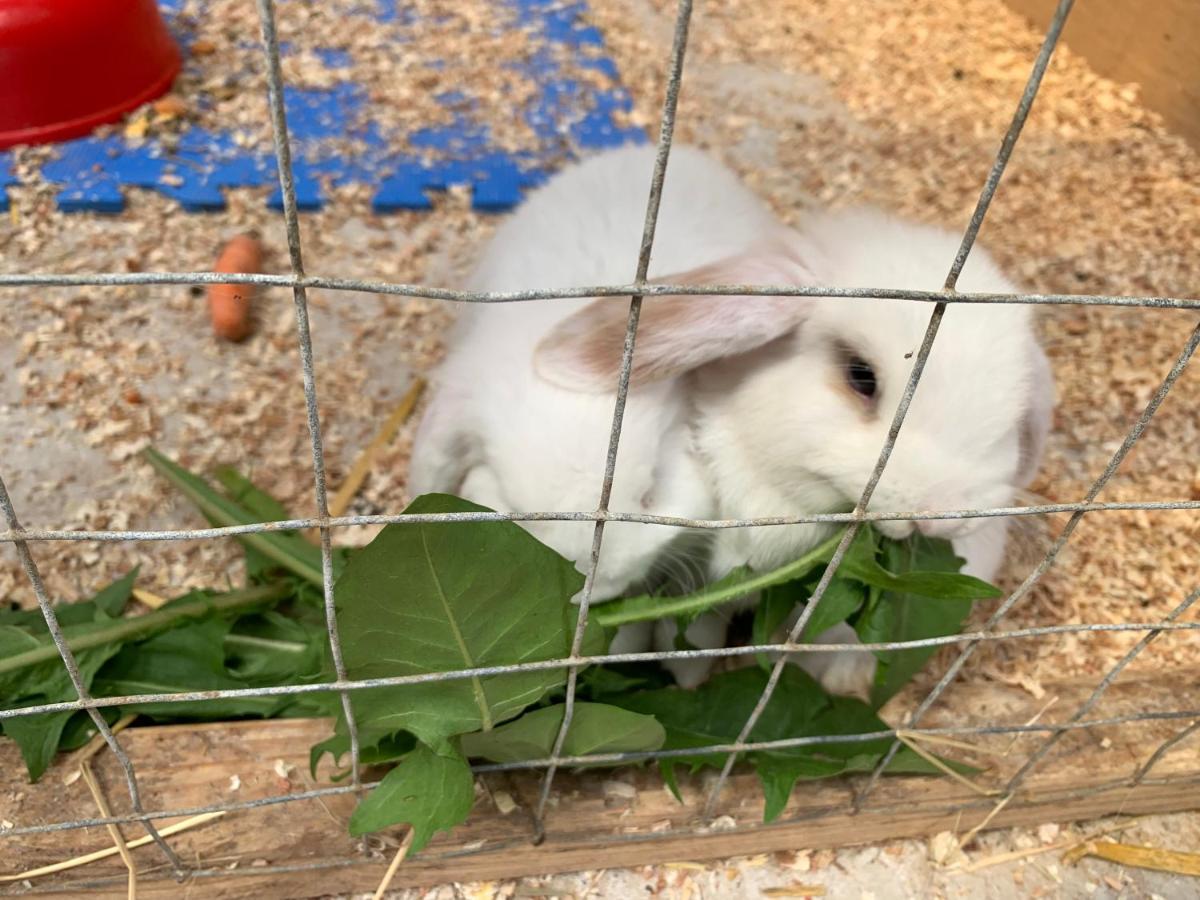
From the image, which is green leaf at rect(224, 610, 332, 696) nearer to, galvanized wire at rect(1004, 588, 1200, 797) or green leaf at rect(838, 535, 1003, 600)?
green leaf at rect(838, 535, 1003, 600)

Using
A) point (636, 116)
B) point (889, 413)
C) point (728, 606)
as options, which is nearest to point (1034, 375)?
point (889, 413)

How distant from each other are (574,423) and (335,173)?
1.57 m

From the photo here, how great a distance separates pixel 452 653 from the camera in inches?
38.2

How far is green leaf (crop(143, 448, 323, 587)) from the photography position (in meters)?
1.43

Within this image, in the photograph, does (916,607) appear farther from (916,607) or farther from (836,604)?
(836,604)

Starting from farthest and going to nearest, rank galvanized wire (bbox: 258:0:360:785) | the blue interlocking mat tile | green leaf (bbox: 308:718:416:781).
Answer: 1. the blue interlocking mat tile
2. green leaf (bbox: 308:718:416:781)
3. galvanized wire (bbox: 258:0:360:785)

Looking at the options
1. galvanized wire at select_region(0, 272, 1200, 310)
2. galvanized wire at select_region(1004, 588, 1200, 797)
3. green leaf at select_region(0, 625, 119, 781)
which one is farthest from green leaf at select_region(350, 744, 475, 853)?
galvanized wire at select_region(1004, 588, 1200, 797)

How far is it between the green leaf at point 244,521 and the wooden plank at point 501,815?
266mm

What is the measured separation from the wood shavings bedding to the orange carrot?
40 millimetres

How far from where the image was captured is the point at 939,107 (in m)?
2.83

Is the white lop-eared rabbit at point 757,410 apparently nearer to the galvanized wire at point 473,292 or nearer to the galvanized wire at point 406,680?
the galvanized wire at point 406,680

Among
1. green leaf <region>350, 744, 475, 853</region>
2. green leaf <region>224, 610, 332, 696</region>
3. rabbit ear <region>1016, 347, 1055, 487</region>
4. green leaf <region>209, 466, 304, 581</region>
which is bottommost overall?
green leaf <region>209, 466, 304, 581</region>

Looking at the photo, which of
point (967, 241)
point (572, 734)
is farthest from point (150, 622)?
point (967, 241)

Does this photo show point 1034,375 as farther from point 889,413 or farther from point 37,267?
point 37,267
